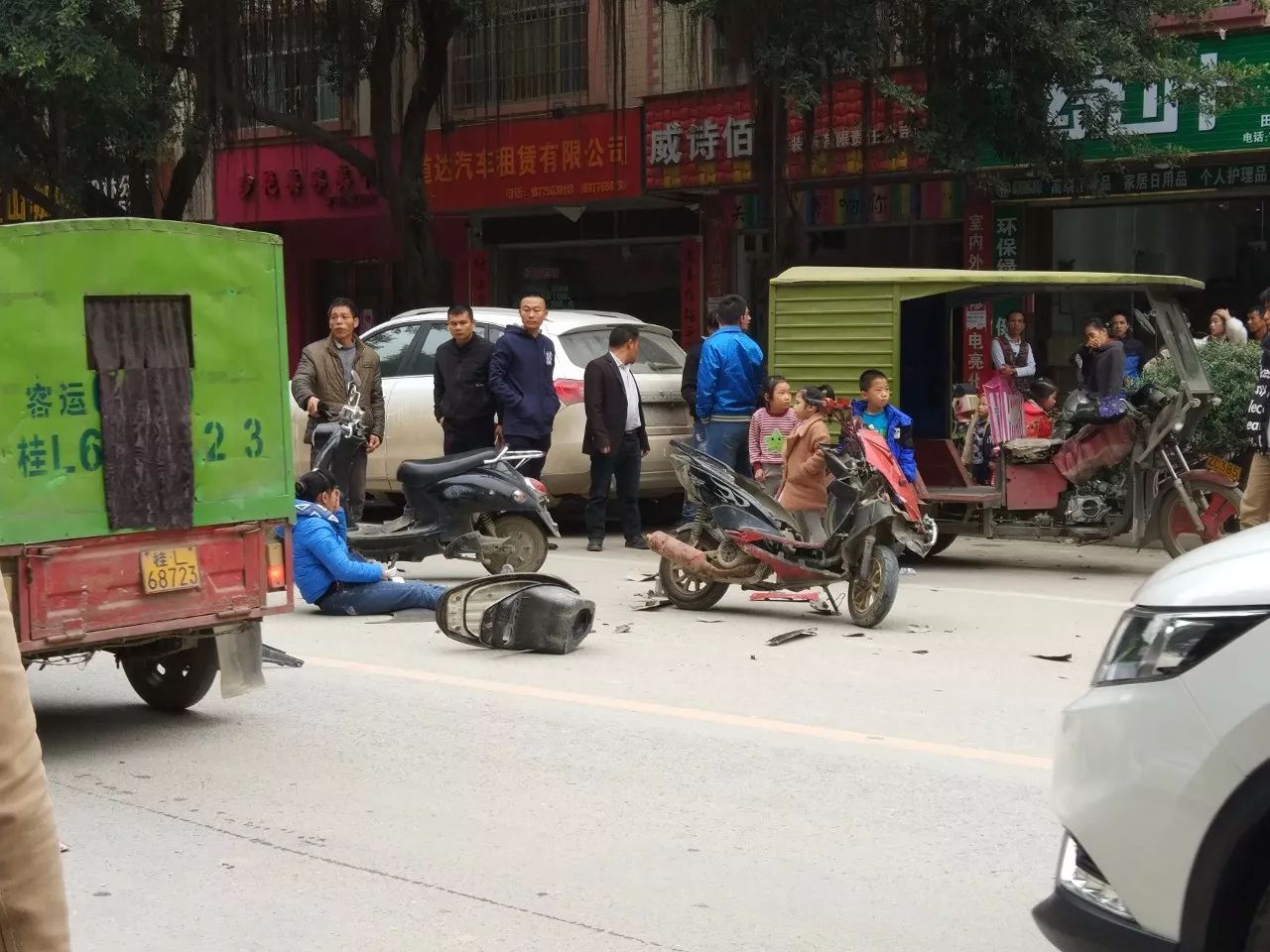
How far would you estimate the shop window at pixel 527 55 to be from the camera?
22078mm

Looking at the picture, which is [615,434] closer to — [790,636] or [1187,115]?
[790,636]

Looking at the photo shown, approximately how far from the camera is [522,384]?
41.7 feet

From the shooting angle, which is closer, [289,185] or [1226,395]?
[1226,395]

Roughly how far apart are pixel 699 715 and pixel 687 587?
3.05m

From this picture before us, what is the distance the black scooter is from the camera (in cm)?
1095

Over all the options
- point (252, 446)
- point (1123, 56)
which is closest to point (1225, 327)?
point (1123, 56)

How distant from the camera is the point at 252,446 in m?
6.94

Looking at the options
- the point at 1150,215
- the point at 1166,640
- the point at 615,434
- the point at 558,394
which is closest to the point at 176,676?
the point at 1166,640

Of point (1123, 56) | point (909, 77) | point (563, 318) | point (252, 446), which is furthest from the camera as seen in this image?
point (909, 77)

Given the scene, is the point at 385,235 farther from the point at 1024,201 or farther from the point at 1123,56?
the point at 1123,56

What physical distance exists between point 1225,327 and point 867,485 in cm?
796

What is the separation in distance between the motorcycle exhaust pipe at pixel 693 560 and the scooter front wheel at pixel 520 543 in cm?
150

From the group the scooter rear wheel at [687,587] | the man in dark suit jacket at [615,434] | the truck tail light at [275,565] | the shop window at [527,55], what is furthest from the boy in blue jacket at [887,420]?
the shop window at [527,55]

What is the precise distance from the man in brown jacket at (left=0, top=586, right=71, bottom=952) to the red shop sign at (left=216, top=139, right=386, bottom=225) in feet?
69.9
